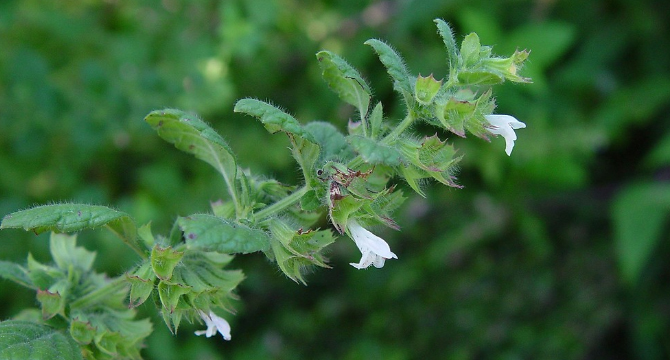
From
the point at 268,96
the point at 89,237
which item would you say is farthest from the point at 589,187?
the point at 89,237

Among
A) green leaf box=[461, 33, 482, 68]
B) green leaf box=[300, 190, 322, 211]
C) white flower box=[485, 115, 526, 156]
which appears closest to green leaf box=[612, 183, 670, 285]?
white flower box=[485, 115, 526, 156]

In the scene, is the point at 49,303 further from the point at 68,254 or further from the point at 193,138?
the point at 193,138

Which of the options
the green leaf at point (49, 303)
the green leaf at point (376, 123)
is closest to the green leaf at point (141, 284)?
the green leaf at point (49, 303)

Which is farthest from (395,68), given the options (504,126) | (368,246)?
(368,246)

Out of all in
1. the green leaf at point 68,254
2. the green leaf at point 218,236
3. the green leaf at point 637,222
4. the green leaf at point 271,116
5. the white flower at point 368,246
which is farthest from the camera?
the green leaf at point 637,222

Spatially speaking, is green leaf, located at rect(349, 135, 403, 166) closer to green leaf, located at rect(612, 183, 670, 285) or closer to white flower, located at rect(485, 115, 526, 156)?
white flower, located at rect(485, 115, 526, 156)

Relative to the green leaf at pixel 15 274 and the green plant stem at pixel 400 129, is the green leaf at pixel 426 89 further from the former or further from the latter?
the green leaf at pixel 15 274
